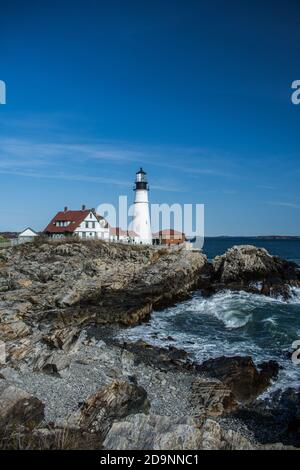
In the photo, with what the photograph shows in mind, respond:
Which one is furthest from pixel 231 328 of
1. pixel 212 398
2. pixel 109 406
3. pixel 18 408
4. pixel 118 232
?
pixel 118 232

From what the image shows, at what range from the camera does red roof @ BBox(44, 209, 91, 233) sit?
2135 inches

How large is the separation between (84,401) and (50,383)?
6.08 feet

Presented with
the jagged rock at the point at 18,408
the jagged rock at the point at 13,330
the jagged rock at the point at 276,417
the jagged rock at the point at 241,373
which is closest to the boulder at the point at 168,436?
the jagged rock at the point at 18,408

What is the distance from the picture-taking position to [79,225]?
53875 millimetres

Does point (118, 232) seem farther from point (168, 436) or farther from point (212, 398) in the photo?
point (168, 436)

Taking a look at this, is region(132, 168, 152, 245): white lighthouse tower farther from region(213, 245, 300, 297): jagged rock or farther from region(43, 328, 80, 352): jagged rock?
region(43, 328, 80, 352): jagged rock

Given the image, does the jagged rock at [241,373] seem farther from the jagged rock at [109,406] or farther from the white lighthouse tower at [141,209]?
the white lighthouse tower at [141,209]

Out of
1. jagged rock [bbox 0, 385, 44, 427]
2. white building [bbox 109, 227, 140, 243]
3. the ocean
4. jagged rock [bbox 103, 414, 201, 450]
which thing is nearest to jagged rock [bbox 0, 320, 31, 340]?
the ocean

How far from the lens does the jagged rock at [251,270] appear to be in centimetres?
3359

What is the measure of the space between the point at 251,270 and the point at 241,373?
22837mm

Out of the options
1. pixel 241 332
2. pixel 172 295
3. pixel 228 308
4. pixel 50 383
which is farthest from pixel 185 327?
pixel 50 383

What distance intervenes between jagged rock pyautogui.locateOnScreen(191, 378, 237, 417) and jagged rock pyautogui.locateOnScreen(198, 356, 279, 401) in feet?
1.74

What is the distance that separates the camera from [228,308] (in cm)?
2589

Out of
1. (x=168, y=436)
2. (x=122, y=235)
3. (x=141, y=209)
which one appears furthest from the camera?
(x=122, y=235)
